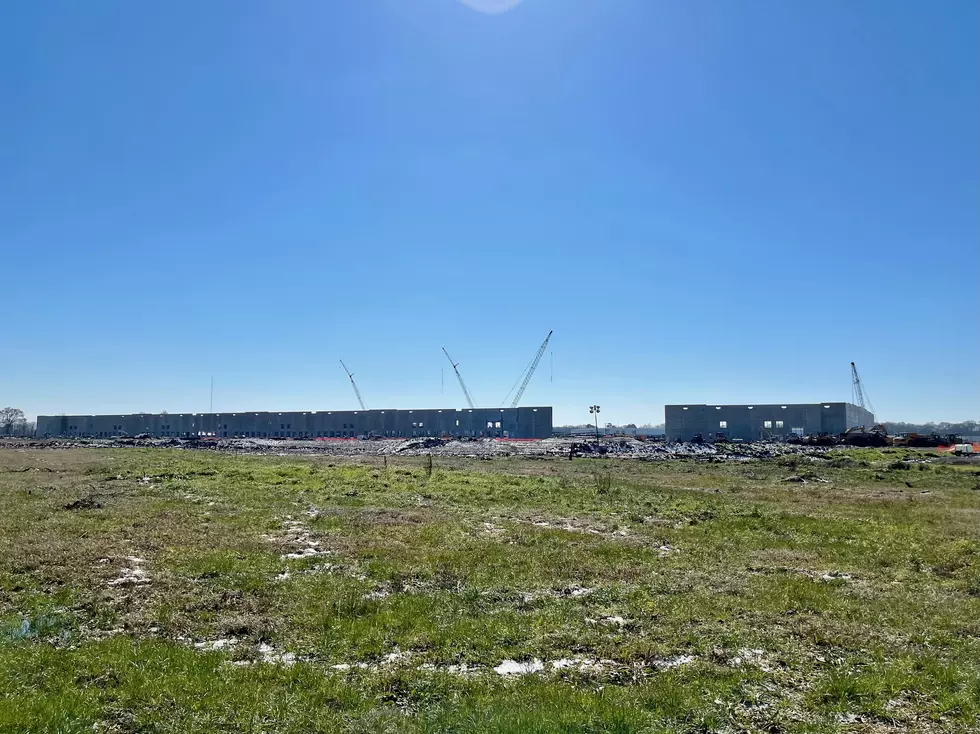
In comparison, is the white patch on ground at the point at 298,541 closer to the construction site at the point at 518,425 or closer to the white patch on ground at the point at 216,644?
the white patch on ground at the point at 216,644

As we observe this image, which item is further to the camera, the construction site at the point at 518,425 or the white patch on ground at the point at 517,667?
the construction site at the point at 518,425

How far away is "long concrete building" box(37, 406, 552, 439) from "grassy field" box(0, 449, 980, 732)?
5047 inches

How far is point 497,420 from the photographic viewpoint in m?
157

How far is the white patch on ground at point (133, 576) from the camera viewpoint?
1448cm

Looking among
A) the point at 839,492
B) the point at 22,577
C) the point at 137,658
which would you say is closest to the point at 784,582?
the point at 137,658

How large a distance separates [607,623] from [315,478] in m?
32.8

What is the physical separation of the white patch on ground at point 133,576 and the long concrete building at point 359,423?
138m

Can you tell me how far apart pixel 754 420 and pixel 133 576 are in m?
130

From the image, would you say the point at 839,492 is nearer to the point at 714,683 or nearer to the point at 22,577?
the point at 714,683

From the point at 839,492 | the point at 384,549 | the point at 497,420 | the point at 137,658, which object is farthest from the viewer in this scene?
the point at 497,420

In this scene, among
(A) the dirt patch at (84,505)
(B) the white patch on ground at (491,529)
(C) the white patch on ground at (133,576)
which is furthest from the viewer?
(A) the dirt patch at (84,505)

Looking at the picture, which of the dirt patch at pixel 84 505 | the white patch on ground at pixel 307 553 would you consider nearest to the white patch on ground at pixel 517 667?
the white patch on ground at pixel 307 553

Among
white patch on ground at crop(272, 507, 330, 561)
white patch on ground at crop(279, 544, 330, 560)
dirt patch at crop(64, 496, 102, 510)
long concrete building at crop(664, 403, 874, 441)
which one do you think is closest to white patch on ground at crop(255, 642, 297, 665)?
white patch on ground at crop(272, 507, 330, 561)

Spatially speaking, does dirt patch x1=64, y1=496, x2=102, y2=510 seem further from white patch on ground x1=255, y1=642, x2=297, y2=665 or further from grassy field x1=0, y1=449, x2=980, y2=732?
white patch on ground x1=255, y1=642, x2=297, y2=665
